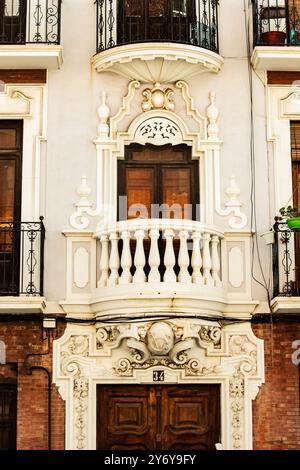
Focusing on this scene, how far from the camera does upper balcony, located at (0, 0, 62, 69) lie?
16625 millimetres

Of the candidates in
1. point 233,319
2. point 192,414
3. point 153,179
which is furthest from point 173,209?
point 192,414

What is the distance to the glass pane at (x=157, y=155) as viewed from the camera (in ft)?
55.8

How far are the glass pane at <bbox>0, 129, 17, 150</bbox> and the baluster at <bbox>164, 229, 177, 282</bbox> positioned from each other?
2.82 m

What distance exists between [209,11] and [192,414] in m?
5.92

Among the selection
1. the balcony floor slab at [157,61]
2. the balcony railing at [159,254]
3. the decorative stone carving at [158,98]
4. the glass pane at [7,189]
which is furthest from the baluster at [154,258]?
the balcony floor slab at [157,61]

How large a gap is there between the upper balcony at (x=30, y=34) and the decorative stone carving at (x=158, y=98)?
138 centimetres

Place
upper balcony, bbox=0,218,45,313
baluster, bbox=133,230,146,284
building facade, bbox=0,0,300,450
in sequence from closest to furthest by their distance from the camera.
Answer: baluster, bbox=133,230,146,284
building facade, bbox=0,0,300,450
upper balcony, bbox=0,218,45,313

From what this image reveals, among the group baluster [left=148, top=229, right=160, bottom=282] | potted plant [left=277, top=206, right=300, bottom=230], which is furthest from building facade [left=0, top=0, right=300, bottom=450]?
potted plant [left=277, top=206, right=300, bottom=230]

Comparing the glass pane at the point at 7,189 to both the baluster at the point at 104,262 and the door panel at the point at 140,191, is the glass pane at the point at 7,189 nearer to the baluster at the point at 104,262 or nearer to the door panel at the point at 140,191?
the baluster at the point at 104,262

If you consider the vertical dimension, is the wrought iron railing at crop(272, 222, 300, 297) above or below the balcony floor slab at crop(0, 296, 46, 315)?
above

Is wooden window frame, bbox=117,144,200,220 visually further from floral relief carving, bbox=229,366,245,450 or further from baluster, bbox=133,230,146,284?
floral relief carving, bbox=229,366,245,450

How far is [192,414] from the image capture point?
1609cm
